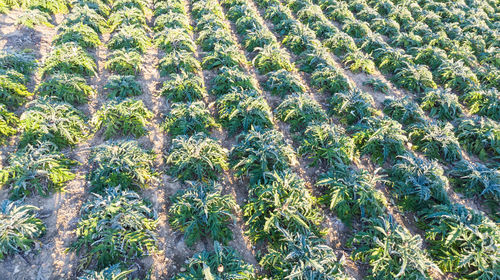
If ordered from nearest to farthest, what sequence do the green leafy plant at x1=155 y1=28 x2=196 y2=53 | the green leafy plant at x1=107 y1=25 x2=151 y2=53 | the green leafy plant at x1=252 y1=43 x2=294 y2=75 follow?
1. the green leafy plant at x1=107 y1=25 x2=151 y2=53
2. the green leafy plant at x1=252 y1=43 x2=294 y2=75
3. the green leafy plant at x1=155 y1=28 x2=196 y2=53

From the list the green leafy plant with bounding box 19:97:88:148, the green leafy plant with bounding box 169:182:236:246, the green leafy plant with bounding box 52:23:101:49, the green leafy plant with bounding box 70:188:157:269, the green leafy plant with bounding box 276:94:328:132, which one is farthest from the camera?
the green leafy plant with bounding box 52:23:101:49

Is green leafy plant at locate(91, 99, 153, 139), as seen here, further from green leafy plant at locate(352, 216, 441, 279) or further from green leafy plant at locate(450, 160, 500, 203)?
green leafy plant at locate(450, 160, 500, 203)

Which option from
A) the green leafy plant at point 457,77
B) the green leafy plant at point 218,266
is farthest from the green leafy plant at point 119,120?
the green leafy plant at point 457,77

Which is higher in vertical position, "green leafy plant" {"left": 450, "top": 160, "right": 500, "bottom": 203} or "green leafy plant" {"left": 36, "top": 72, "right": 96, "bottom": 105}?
"green leafy plant" {"left": 36, "top": 72, "right": 96, "bottom": 105}

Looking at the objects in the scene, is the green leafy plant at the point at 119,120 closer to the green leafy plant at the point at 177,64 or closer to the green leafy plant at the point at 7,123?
the green leafy plant at the point at 7,123

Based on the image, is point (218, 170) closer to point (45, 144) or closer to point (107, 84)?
point (45, 144)

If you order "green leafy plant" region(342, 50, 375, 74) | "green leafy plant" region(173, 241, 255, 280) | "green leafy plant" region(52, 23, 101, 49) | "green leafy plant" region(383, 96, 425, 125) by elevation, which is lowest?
"green leafy plant" region(173, 241, 255, 280)

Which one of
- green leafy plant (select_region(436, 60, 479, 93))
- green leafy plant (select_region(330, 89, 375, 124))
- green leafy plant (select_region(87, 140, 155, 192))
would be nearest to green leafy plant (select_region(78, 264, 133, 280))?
→ green leafy plant (select_region(87, 140, 155, 192))
